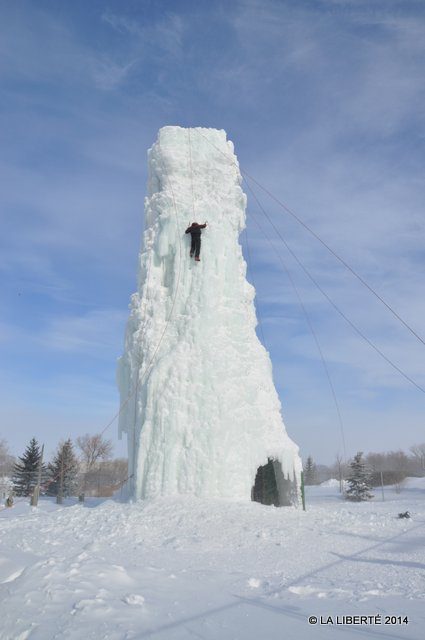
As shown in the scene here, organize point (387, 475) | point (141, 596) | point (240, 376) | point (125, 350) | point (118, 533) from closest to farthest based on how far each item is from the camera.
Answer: point (141, 596) → point (118, 533) → point (240, 376) → point (125, 350) → point (387, 475)

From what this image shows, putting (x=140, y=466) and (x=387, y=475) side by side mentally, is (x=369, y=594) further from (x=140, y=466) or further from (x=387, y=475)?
(x=387, y=475)

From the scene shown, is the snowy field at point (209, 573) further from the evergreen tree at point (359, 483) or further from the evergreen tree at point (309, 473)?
the evergreen tree at point (309, 473)

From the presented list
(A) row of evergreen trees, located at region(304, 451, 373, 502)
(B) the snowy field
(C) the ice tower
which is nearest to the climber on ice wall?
(C) the ice tower

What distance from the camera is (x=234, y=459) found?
47.1 feet

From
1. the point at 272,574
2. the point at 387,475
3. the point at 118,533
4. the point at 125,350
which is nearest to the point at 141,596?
the point at 272,574

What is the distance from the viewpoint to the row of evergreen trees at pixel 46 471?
37094 mm

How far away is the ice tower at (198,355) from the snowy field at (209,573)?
1705mm

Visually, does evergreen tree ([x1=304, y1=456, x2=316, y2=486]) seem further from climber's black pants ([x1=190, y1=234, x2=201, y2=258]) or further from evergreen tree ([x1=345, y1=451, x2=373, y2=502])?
climber's black pants ([x1=190, y1=234, x2=201, y2=258])

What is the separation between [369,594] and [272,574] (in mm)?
1825

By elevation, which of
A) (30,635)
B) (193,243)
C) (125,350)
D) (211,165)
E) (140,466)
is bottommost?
(30,635)

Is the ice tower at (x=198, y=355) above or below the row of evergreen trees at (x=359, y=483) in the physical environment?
above

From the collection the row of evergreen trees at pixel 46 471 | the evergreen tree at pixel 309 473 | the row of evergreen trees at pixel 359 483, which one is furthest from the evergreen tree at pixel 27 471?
the evergreen tree at pixel 309 473

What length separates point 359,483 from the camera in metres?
33.4

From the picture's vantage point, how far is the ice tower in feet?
47.0
